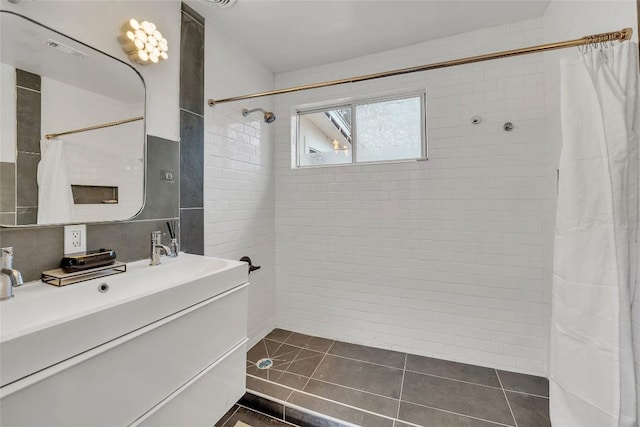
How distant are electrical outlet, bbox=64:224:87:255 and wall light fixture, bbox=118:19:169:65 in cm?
94

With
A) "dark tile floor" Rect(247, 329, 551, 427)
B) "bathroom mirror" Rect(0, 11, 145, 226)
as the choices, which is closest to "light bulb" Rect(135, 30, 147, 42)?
"bathroom mirror" Rect(0, 11, 145, 226)

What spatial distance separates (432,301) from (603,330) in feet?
4.04

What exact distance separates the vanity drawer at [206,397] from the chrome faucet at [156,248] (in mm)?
643

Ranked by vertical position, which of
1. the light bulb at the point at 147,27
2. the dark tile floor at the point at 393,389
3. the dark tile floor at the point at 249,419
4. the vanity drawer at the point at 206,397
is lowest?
the dark tile floor at the point at 249,419

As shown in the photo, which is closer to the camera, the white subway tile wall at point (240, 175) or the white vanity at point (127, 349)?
the white vanity at point (127, 349)

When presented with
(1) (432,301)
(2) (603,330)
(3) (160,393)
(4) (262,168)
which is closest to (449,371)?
(1) (432,301)

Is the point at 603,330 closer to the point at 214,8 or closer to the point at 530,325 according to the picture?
the point at 530,325

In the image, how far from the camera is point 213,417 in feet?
4.08

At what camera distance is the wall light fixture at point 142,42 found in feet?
4.56

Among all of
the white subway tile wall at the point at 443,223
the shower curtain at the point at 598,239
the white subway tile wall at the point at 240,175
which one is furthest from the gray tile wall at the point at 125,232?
the shower curtain at the point at 598,239

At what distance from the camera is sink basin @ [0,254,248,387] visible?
2.21 ft

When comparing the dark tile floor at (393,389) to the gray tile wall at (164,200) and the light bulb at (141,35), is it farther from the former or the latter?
the light bulb at (141,35)

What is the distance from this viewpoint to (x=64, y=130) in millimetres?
1180

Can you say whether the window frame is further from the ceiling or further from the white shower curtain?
the white shower curtain
